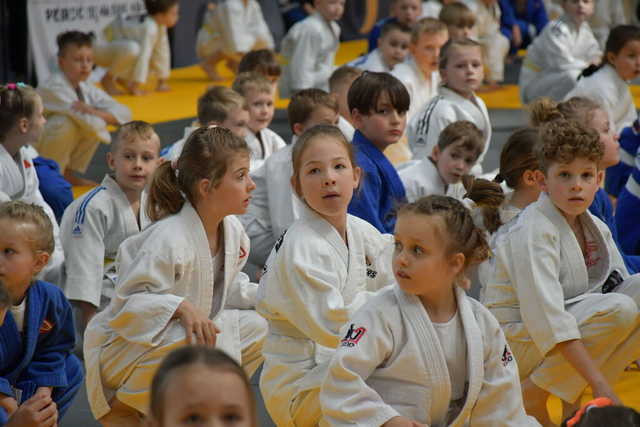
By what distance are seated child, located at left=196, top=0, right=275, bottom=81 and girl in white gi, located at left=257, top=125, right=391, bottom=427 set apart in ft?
28.6

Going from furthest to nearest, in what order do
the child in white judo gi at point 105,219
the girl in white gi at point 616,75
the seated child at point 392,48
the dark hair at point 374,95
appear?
the seated child at point 392,48
the girl in white gi at point 616,75
the dark hair at point 374,95
the child in white judo gi at point 105,219

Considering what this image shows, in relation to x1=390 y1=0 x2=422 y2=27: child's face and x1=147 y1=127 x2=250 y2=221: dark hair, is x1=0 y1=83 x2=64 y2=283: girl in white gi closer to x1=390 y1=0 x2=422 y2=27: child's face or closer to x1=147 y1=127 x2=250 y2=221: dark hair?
x1=147 y1=127 x2=250 y2=221: dark hair

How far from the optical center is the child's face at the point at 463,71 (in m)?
6.52

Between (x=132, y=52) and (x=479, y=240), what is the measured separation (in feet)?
26.9

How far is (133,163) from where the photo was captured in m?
4.52

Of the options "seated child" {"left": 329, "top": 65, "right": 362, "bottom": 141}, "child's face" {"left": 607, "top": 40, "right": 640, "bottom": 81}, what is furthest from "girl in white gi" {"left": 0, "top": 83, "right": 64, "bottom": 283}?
"child's face" {"left": 607, "top": 40, "right": 640, "bottom": 81}

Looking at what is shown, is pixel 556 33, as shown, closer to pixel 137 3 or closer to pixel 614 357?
pixel 137 3

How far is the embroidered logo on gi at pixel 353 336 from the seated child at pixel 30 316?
3.37 ft

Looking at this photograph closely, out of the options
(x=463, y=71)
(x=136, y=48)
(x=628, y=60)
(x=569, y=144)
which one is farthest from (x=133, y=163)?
(x=136, y=48)

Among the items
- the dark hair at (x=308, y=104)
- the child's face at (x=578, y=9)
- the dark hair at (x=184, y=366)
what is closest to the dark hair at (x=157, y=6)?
the child's face at (x=578, y=9)

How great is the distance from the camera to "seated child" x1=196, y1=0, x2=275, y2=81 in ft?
39.7

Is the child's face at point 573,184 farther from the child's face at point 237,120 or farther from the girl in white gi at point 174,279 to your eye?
the child's face at point 237,120

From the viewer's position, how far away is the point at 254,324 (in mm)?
3742

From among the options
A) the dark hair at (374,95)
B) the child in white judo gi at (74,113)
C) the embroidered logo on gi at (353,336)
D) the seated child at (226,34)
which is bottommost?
the seated child at (226,34)
